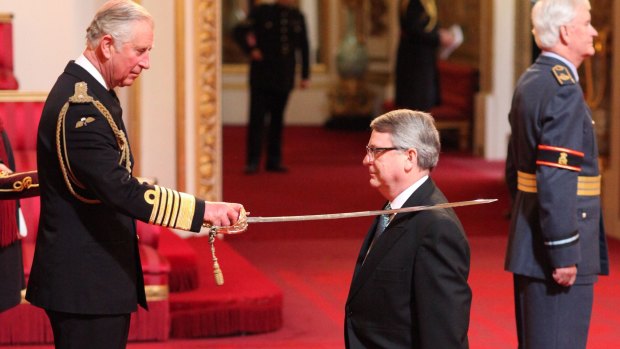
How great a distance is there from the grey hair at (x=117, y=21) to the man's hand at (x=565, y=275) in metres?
1.51

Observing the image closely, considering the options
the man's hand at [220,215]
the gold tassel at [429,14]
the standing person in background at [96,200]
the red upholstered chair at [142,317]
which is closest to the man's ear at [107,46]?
the standing person in background at [96,200]

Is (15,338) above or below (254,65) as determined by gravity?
below

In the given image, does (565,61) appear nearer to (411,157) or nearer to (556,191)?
(556,191)

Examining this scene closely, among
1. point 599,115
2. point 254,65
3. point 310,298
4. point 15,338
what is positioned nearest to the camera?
point 15,338

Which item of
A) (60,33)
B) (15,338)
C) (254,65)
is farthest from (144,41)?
(254,65)

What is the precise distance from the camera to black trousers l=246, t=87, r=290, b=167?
35.5ft

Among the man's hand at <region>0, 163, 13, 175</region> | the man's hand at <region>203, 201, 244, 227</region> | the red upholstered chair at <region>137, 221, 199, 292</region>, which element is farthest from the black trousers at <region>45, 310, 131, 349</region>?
the red upholstered chair at <region>137, 221, 199, 292</region>

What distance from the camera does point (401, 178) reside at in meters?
3.04

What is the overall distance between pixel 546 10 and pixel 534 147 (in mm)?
430

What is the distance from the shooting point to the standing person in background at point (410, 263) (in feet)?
9.52

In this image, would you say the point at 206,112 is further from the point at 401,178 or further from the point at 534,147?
the point at 401,178

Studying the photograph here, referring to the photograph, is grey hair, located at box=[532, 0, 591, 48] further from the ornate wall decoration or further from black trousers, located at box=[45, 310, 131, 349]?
the ornate wall decoration

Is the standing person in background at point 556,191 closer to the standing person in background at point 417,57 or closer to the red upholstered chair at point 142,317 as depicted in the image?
the red upholstered chair at point 142,317

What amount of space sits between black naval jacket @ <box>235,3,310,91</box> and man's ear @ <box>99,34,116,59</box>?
762 cm
